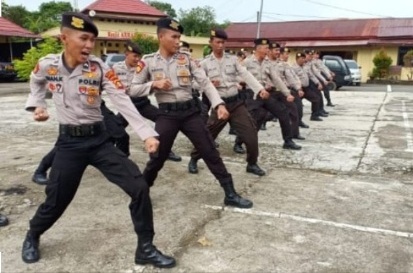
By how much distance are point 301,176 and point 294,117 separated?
2156 millimetres

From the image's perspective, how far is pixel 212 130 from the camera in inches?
209

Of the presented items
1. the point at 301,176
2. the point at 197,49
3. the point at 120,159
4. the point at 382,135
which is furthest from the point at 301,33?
the point at 120,159

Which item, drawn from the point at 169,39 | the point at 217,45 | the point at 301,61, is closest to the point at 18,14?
the point at 301,61

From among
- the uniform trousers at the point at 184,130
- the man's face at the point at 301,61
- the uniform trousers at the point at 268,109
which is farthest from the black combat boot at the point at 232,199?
the man's face at the point at 301,61

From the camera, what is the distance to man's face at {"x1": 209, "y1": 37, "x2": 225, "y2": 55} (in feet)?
16.9

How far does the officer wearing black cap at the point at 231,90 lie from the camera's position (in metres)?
5.11

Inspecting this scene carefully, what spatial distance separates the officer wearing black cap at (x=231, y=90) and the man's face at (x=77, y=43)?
2.45 metres

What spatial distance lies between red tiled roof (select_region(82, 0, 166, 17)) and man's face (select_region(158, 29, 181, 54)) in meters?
27.9

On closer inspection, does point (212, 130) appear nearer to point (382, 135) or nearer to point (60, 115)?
point (60, 115)

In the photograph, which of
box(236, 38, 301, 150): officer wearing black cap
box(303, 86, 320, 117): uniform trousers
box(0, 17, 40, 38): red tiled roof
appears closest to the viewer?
box(236, 38, 301, 150): officer wearing black cap

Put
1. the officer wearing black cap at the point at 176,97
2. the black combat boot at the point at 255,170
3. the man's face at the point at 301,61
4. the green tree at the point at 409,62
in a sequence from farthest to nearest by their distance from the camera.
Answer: the green tree at the point at 409,62 → the man's face at the point at 301,61 → the black combat boot at the point at 255,170 → the officer wearing black cap at the point at 176,97

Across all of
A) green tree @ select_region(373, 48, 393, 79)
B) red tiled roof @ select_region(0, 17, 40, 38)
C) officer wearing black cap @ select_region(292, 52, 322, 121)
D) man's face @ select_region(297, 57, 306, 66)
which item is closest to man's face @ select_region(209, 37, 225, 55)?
officer wearing black cap @ select_region(292, 52, 322, 121)

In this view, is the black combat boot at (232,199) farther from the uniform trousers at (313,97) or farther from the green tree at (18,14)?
the green tree at (18,14)

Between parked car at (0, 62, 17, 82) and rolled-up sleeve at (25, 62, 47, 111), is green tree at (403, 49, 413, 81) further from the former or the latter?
rolled-up sleeve at (25, 62, 47, 111)
